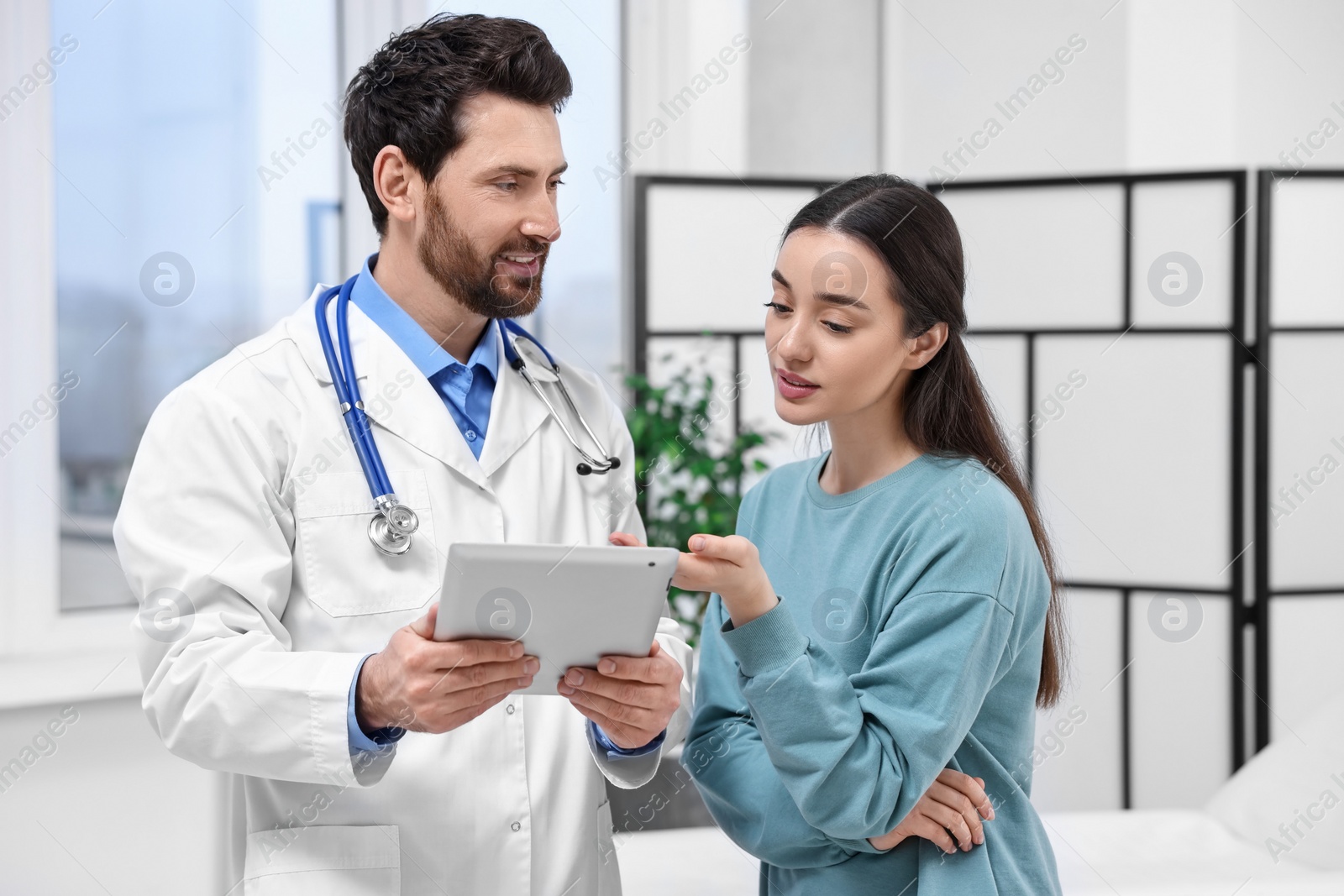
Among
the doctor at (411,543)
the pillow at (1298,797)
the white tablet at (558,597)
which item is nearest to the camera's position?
the white tablet at (558,597)

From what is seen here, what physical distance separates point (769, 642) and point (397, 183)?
0.78m

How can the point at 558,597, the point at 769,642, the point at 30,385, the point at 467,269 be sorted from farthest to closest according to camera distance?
the point at 30,385 < the point at 467,269 < the point at 769,642 < the point at 558,597

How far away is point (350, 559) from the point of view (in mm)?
1270

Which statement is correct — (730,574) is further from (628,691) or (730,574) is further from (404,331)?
(404,331)

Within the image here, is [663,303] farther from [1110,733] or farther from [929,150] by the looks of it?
[1110,733]

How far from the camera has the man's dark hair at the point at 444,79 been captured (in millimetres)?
1404

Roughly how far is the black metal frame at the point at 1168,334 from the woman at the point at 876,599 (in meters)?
1.75

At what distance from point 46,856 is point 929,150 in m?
3.03

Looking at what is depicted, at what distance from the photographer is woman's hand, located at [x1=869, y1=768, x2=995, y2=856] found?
1138 millimetres

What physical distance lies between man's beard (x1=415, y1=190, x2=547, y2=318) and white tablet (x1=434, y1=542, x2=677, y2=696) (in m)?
0.50

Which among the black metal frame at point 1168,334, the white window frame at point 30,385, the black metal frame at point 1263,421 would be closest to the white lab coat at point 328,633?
the white window frame at point 30,385

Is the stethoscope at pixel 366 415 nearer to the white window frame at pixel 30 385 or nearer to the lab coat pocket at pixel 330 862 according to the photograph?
the lab coat pocket at pixel 330 862

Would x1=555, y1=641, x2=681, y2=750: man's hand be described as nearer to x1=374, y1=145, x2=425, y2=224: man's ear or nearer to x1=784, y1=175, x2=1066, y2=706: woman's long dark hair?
x1=784, y1=175, x2=1066, y2=706: woman's long dark hair

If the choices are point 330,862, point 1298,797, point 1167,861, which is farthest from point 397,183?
point 1298,797
